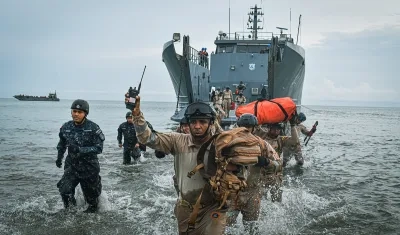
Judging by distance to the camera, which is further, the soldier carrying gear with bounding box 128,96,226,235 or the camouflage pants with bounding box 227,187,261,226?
the camouflage pants with bounding box 227,187,261,226

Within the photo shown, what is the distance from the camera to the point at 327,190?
8.92 meters

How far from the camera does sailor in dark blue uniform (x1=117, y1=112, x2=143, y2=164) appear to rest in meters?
10.6

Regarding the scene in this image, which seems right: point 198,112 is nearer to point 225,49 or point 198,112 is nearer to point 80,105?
point 80,105

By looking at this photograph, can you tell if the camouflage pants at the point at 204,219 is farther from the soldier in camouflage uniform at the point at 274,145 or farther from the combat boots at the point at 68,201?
the combat boots at the point at 68,201

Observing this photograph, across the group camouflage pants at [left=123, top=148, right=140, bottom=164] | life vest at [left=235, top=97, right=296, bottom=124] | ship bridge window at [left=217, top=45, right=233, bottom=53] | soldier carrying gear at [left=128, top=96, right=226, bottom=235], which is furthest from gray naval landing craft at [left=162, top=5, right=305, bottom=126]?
soldier carrying gear at [left=128, top=96, right=226, bottom=235]

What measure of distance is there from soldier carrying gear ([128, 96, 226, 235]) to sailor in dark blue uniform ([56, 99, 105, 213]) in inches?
95.1

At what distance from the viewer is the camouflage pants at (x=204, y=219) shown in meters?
3.53

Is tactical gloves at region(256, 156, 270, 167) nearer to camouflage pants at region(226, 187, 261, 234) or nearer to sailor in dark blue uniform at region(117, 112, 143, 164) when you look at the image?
camouflage pants at region(226, 187, 261, 234)

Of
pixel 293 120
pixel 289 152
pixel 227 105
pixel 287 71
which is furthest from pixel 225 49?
pixel 293 120

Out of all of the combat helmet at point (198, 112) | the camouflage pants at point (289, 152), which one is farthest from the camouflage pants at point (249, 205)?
the camouflage pants at point (289, 152)

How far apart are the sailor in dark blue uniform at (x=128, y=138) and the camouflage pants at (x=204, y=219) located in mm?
6840

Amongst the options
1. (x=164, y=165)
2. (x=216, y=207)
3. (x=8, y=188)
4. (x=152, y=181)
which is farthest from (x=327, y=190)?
(x=8, y=188)

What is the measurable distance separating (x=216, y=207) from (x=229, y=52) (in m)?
21.6

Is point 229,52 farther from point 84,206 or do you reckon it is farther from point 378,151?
point 84,206
